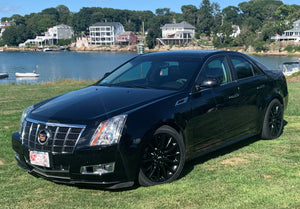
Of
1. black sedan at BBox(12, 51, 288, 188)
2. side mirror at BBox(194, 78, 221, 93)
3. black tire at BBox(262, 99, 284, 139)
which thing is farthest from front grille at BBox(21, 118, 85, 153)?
black tire at BBox(262, 99, 284, 139)

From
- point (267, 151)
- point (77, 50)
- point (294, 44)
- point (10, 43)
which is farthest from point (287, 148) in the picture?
point (10, 43)

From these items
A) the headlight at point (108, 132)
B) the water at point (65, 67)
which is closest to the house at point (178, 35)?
the water at point (65, 67)

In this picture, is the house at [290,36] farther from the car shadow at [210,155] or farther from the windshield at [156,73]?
the windshield at [156,73]

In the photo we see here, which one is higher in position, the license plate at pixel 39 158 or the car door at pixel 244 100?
the car door at pixel 244 100

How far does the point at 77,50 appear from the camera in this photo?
Answer: 580ft

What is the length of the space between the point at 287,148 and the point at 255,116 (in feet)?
2.45

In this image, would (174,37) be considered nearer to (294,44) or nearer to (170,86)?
(294,44)

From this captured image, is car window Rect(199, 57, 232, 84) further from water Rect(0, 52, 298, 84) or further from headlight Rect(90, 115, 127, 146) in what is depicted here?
water Rect(0, 52, 298, 84)

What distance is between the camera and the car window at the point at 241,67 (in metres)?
6.06

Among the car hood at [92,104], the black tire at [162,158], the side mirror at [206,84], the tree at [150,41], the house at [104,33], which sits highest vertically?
the house at [104,33]

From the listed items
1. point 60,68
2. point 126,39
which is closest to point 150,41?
point 126,39

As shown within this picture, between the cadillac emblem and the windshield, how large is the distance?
159cm

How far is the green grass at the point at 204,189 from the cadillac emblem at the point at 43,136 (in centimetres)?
64

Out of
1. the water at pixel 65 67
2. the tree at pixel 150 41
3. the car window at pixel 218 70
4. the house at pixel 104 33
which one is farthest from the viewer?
the house at pixel 104 33
